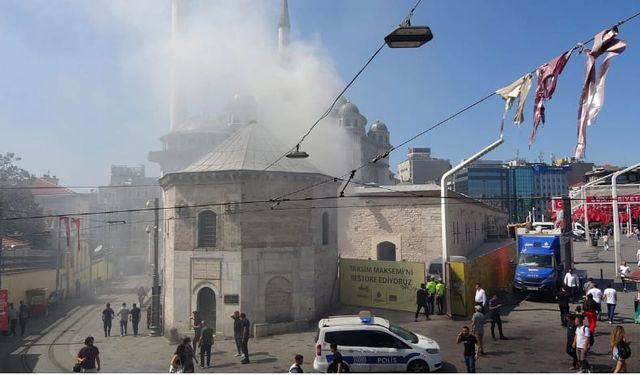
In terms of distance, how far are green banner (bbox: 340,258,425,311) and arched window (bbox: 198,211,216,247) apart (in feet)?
20.1

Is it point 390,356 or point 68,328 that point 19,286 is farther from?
point 390,356

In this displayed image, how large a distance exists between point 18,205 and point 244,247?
105 ft

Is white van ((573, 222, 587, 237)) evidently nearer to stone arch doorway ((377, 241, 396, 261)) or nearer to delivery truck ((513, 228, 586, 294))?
stone arch doorway ((377, 241, 396, 261))

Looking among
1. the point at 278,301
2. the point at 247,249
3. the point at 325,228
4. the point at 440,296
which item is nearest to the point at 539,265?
the point at 440,296

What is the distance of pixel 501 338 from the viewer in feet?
49.5

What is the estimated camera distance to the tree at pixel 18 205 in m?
38.8

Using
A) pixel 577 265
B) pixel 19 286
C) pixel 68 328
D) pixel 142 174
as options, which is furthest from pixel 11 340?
pixel 142 174

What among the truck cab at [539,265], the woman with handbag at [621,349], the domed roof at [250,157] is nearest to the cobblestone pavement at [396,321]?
the truck cab at [539,265]

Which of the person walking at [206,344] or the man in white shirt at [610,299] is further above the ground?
the man in white shirt at [610,299]

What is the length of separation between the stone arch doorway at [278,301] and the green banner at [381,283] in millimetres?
3033

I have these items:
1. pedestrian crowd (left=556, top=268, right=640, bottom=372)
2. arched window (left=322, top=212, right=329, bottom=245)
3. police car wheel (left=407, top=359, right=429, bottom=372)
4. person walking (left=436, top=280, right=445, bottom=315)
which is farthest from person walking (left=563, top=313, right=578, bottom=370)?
arched window (left=322, top=212, right=329, bottom=245)

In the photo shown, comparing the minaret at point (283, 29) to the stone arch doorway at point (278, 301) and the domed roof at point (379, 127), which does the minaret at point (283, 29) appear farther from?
the stone arch doorway at point (278, 301)

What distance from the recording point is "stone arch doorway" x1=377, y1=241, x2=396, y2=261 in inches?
1180

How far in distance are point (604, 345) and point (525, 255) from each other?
7485mm
